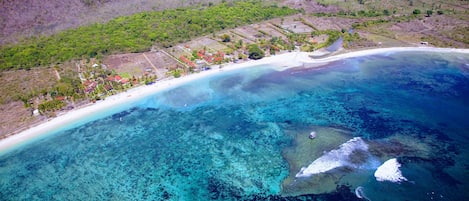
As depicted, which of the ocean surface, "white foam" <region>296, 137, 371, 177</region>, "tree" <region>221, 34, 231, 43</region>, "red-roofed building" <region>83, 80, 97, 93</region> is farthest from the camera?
"tree" <region>221, 34, 231, 43</region>

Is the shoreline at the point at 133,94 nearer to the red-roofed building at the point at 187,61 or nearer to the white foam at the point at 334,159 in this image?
the red-roofed building at the point at 187,61

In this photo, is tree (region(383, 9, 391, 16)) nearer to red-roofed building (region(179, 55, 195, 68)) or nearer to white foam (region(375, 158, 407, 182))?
red-roofed building (region(179, 55, 195, 68))

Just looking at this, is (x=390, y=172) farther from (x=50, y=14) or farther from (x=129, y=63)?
(x=50, y=14)

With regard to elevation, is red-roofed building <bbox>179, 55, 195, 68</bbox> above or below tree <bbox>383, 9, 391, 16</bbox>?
below

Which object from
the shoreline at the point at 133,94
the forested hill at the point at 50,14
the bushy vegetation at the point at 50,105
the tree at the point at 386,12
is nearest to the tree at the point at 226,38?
the shoreline at the point at 133,94

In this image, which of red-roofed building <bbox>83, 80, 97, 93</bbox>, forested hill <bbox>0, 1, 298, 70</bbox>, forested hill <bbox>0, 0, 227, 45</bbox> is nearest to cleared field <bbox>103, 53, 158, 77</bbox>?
forested hill <bbox>0, 1, 298, 70</bbox>

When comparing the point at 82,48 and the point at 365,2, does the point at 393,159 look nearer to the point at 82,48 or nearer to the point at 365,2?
the point at 82,48

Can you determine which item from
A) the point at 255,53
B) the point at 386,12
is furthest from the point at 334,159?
the point at 386,12
